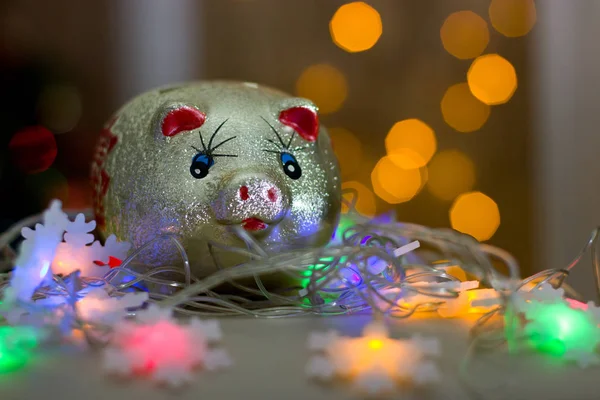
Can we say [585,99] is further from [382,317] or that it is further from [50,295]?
[50,295]

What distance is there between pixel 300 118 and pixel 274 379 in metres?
0.27

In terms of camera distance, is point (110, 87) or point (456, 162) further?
point (110, 87)

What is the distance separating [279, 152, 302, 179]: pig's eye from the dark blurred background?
977 millimetres

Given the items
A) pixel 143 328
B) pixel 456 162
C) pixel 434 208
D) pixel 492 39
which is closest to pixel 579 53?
pixel 492 39

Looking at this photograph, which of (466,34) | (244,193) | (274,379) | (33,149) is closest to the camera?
(274,379)

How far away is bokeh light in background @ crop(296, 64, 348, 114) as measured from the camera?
5.05 feet

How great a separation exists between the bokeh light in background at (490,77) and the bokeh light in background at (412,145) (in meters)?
0.17

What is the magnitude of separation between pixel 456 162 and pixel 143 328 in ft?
4.23

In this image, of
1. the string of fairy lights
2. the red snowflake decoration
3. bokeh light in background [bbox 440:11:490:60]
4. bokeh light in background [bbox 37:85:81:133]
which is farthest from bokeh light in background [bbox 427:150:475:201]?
the red snowflake decoration

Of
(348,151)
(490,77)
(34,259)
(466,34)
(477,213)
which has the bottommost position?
(477,213)

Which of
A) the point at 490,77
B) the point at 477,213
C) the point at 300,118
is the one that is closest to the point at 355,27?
the point at 490,77

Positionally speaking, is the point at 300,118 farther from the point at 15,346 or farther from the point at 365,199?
the point at 365,199

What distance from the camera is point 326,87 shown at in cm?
154

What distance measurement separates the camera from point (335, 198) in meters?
0.53
